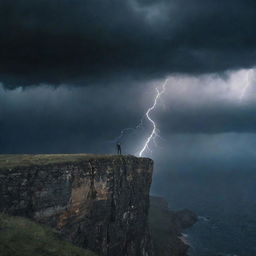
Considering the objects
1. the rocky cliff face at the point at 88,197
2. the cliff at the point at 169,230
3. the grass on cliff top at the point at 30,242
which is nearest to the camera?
the grass on cliff top at the point at 30,242

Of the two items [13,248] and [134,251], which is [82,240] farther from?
[13,248]

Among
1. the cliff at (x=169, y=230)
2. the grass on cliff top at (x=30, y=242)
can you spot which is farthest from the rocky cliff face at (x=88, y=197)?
the cliff at (x=169, y=230)

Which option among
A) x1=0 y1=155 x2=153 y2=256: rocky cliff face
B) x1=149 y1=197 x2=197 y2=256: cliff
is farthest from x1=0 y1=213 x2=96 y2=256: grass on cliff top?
x1=149 y1=197 x2=197 y2=256: cliff

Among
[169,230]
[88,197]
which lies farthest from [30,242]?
[169,230]

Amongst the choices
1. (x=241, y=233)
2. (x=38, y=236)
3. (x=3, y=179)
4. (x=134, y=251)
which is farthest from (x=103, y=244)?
(x=241, y=233)

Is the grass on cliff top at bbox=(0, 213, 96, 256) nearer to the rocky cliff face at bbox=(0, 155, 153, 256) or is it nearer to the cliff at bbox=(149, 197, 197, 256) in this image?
the rocky cliff face at bbox=(0, 155, 153, 256)

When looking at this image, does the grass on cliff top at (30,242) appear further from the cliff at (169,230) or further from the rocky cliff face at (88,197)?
the cliff at (169,230)
